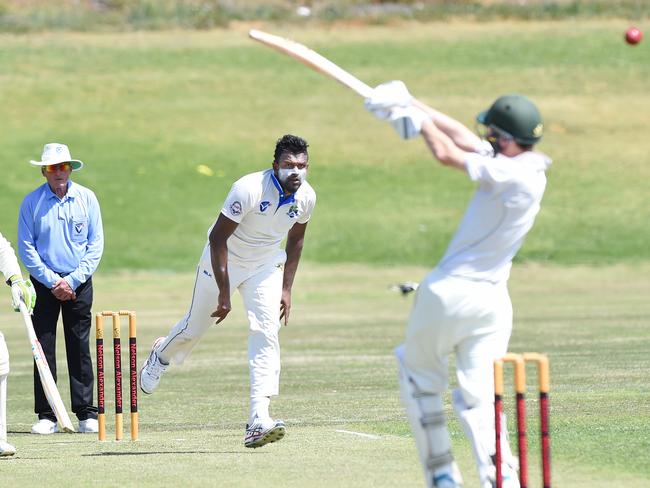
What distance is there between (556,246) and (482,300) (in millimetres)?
24073

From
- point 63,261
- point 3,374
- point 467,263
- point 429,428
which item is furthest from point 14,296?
point 467,263

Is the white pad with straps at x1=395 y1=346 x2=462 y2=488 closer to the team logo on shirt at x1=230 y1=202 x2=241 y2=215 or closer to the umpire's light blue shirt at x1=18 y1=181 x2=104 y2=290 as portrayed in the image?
the team logo on shirt at x1=230 y1=202 x2=241 y2=215

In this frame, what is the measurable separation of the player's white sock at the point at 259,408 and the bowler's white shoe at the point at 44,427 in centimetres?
209

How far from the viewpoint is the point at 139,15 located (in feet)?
154

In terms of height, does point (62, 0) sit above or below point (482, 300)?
above

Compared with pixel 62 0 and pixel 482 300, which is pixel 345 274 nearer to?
pixel 482 300

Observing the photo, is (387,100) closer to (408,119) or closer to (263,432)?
(408,119)

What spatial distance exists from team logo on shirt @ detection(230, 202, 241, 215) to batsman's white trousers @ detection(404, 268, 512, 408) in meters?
2.59

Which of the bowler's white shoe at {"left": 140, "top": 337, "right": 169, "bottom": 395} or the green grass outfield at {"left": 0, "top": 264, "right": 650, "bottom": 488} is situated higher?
the bowler's white shoe at {"left": 140, "top": 337, "right": 169, "bottom": 395}

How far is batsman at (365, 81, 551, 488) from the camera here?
20.3 ft

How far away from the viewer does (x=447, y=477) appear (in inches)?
246

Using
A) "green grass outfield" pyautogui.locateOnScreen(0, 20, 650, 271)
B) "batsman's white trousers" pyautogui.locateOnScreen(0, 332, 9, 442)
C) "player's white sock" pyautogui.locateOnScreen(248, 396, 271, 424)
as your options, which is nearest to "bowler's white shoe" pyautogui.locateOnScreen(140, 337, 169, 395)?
"player's white sock" pyautogui.locateOnScreen(248, 396, 271, 424)

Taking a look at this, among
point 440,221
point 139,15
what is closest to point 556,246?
point 440,221

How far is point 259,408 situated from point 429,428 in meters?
2.35
